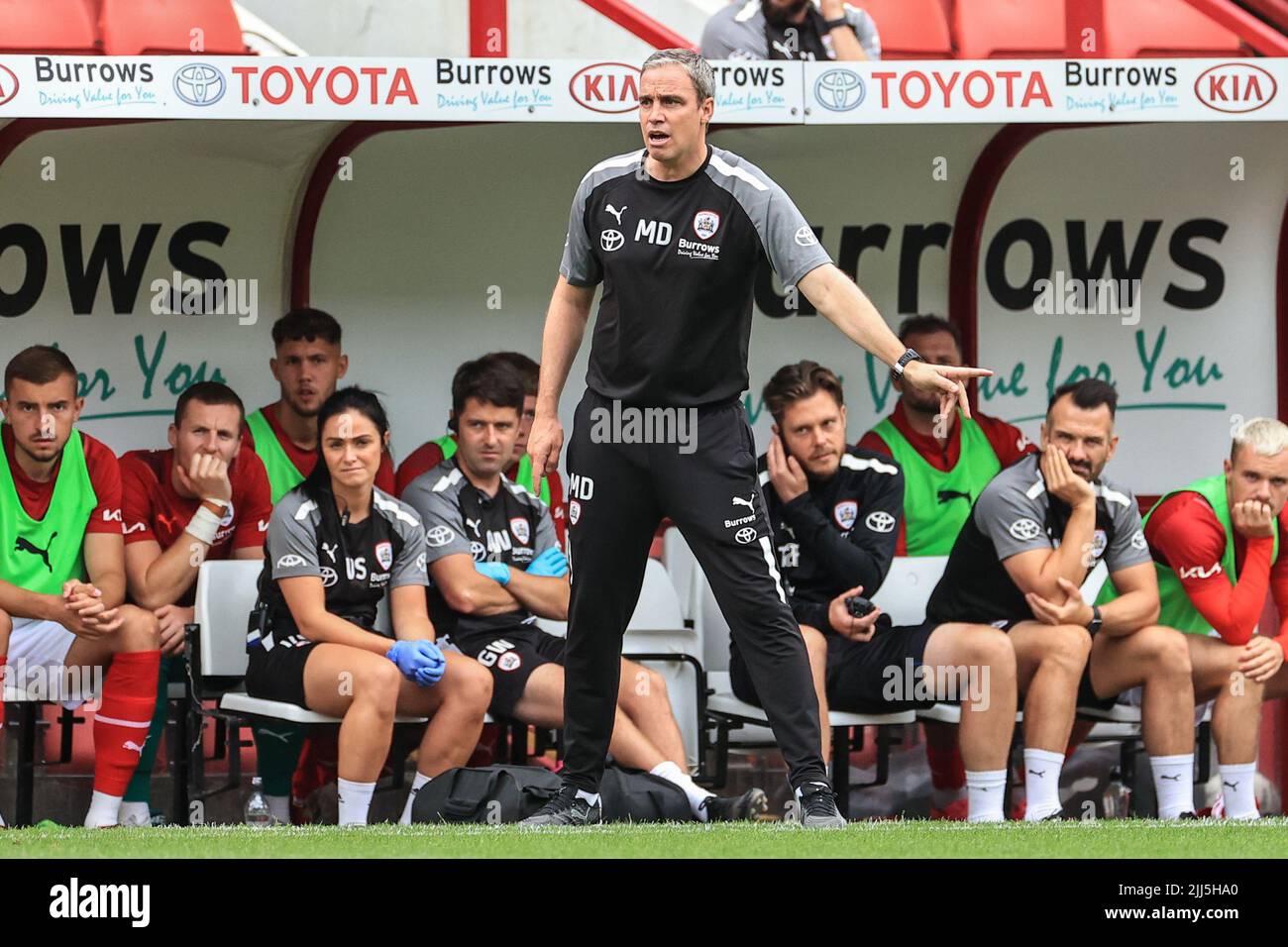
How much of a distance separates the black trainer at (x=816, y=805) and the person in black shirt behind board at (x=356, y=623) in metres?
1.48

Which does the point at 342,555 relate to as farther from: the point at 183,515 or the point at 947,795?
the point at 947,795

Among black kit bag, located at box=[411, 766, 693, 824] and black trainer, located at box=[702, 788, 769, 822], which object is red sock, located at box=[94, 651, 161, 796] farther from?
black trainer, located at box=[702, 788, 769, 822]

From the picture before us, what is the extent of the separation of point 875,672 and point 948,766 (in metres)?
0.83

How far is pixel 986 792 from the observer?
18.5 ft

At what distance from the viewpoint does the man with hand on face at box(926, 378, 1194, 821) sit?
18.6ft

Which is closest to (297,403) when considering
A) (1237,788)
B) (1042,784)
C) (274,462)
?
(274,462)

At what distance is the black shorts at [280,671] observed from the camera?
5.54 m

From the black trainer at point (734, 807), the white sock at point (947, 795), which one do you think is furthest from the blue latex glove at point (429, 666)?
the white sock at point (947, 795)

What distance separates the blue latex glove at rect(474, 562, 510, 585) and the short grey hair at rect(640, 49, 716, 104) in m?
2.06

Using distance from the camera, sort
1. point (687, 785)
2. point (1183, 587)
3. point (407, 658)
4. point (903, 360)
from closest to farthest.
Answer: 1. point (903, 360)
2. point (687, 785)
3. point (407, 658)
4. point (1183, 587)

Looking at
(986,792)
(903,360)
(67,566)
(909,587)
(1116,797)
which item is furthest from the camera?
(1116,797)

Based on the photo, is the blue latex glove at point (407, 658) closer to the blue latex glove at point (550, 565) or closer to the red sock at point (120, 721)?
the blue latex glove at point (550, 565)

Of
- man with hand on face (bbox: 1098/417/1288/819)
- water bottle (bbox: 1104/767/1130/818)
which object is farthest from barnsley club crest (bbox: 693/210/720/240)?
water bottle (bbox: 1104/767/1130/818)

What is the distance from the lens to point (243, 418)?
21.7 feet
